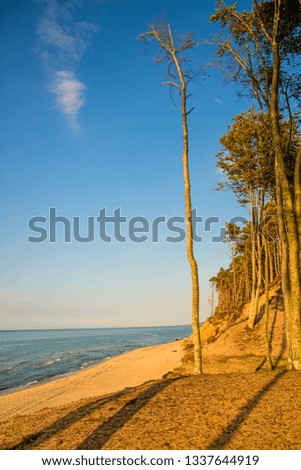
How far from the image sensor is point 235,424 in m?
5.83

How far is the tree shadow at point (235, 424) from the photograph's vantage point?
516 cm

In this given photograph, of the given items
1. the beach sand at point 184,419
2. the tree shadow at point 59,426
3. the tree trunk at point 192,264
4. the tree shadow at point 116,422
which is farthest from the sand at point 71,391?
the tree shadow at point 116,422

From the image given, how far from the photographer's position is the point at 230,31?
15.5m

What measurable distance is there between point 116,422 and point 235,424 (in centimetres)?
230

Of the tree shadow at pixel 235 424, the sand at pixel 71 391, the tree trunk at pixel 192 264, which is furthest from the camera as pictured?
the sand at pixel 71 391

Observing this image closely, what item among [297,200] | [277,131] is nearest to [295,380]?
[297,200]

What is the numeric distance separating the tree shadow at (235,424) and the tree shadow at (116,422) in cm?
188

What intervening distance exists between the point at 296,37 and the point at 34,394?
81.5ft

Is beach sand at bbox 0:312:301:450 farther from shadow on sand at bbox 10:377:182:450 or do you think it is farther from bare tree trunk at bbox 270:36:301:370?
bare tree trunk at bbox 270:36:301:370

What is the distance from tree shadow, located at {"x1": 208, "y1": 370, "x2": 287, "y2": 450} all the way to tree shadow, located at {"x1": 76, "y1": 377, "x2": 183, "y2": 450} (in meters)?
1.88

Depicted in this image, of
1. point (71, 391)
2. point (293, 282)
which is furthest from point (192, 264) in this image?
point (71, 391)

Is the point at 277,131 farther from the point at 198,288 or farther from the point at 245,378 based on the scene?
the point at 245,378

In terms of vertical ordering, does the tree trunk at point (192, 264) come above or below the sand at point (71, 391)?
above

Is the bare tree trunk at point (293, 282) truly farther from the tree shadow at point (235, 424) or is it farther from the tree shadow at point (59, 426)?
the tree shadow at point (59, 426)
